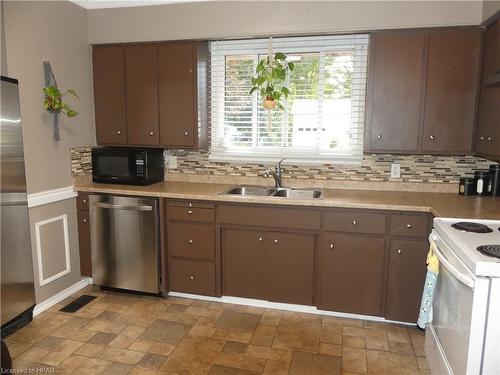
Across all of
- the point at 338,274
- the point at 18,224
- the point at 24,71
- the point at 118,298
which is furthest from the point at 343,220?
the point at 24,71

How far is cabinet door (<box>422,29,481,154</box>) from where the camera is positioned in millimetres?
2689

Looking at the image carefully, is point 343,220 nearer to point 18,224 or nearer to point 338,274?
point 338,274

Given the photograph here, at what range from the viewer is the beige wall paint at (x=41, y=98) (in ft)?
8.90

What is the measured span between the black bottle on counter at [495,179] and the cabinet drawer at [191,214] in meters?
2.14

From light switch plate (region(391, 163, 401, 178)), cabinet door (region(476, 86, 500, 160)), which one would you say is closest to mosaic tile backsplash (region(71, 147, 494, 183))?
light switch plate (region(391, 163, 401, 178))

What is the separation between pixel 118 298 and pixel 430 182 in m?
2.78

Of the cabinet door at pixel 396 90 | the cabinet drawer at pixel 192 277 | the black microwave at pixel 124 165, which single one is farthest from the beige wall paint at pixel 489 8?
the black microwave at pixel 124 165

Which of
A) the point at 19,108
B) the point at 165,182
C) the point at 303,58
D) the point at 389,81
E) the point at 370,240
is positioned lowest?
the point at 370,240

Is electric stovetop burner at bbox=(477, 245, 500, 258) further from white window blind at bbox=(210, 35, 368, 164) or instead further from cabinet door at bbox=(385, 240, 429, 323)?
white window blind at bbox=(210, 35, 368, 164)

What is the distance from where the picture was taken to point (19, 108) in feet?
8.58

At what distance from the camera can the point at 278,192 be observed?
3250 mm

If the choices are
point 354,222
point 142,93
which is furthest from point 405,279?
point 142,93

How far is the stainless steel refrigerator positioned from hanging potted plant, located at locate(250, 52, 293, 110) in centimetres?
175

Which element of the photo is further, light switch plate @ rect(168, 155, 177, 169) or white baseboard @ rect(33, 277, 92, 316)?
light switch plate @ rect(168, 155, 177, 169)
